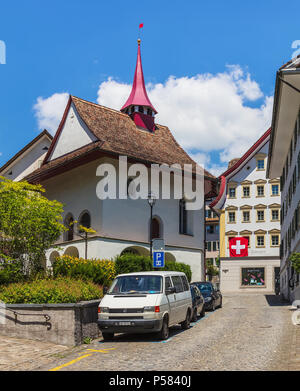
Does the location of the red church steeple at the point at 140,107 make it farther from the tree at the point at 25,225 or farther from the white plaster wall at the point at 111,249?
the tree at the point at 25,225

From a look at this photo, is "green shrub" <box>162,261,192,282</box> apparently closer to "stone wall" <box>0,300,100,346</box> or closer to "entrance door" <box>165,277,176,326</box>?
"entrance door" <box>165,277,176,326</box>

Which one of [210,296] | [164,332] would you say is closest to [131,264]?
[210,296]

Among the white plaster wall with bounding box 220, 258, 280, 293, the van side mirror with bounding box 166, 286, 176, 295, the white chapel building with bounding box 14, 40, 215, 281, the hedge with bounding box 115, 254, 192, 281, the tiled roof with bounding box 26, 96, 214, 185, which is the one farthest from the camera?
the white plaster wall with bounding box 220, 258, 280, 293

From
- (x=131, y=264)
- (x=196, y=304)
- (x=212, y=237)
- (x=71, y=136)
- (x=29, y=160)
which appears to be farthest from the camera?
(x=212, y=237)

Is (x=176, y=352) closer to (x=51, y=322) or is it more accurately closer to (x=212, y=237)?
(x=51, y=322)

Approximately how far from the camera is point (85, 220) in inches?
1236

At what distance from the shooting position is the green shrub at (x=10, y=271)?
1934cm

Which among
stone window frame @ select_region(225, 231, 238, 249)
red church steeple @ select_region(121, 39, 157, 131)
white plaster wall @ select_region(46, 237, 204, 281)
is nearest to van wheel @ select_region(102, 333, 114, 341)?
white plaster wall @ select_region(46, 237, 204, 281)

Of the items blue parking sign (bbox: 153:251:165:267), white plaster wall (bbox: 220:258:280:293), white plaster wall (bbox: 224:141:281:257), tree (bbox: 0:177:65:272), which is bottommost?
white plaster wall (bbox: 220:258:280:293)

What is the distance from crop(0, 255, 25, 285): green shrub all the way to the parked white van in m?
5.68

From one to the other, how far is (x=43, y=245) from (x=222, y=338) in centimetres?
900

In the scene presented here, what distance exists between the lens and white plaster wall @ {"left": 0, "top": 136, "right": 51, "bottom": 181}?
44.7 meters

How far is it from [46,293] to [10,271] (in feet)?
15.4

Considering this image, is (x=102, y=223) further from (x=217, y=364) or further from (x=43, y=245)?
(x=217, y=364)
